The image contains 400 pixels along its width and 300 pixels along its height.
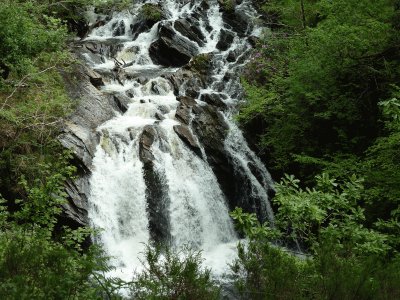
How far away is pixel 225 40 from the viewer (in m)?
20.8

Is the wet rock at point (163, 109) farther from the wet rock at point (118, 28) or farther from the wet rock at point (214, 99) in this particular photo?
the wet rock at point (118, 28)

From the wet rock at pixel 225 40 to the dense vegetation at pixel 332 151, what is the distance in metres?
3.99

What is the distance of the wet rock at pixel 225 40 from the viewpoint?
66.6 ft

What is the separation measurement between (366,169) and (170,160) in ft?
18.0

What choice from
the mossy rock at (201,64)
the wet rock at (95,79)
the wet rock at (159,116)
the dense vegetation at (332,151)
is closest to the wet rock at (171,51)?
the mossy rock at (201,64)

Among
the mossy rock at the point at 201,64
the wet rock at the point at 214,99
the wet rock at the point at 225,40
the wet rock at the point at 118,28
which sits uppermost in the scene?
the wet rock at the point at 118,28

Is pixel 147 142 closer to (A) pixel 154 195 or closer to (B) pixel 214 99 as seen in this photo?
(A) pixel 154 195

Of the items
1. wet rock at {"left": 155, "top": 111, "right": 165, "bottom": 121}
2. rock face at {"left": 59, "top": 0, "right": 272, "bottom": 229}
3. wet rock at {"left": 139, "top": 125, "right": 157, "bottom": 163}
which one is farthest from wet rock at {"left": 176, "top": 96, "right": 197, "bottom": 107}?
wet rock at {"left": 139, "top": 125, "right": 157, "bottom": 163}

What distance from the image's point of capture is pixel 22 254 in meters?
2.60

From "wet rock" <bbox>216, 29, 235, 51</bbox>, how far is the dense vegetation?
3.99 m

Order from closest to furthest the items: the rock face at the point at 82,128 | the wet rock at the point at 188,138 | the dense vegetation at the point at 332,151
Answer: the dense vegetation at the point at 332,151 < the rock face at the point at 82,128 < the wet rock at the point at 188,138

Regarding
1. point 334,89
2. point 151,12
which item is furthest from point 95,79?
point 151,12

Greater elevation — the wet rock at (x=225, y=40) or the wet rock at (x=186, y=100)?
the wet rock at (x=225, y=40)

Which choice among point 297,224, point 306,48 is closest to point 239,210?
point 297,224
